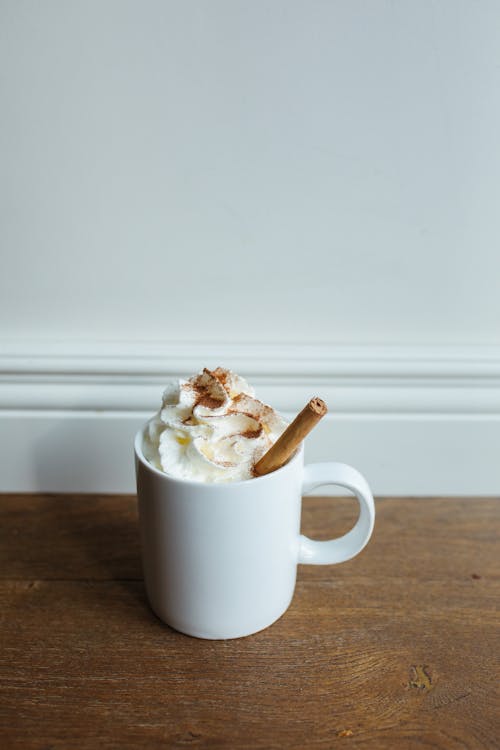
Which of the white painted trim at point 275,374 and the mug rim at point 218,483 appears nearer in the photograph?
the mug rim at point 218,483

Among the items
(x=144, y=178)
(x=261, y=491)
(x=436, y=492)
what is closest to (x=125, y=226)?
(x=144, y=178)

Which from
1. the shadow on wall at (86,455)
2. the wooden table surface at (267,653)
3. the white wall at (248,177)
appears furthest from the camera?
the shadow on wall at (86,455)

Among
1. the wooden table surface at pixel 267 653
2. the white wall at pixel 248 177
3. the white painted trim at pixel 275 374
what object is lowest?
the wooden table surface at pixel 267 653

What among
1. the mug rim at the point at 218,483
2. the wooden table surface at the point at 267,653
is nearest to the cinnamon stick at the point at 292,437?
the mug rim at the point at 218,483

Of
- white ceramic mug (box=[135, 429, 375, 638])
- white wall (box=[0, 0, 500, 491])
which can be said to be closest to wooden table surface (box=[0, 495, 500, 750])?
white ceramic mug (box=[135, 429, 375, 638])

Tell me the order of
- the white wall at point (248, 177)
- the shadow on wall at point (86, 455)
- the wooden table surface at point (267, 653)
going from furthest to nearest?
1. the shadow on wall at point (86, 455)
2. the white wall at point (248, 177)
3. the wooden table surface at point (267, 653)

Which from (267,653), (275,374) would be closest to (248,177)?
(275,374)

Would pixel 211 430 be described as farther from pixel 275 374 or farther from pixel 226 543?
pixel 275 374

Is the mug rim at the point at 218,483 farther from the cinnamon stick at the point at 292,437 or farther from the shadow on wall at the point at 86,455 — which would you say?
the shadow on wall at the point at 86,455
